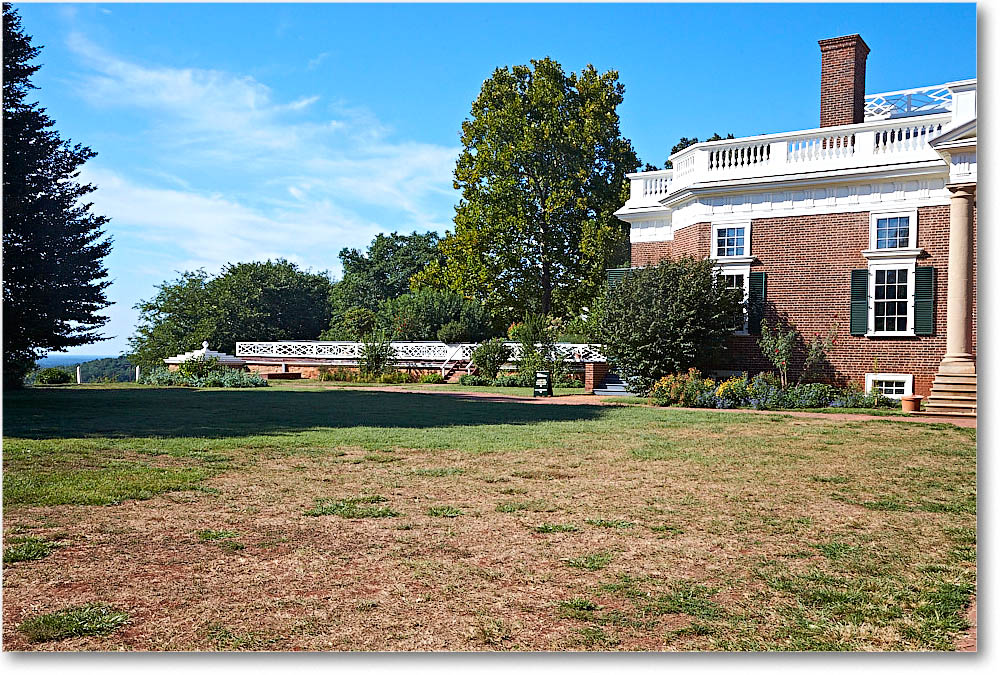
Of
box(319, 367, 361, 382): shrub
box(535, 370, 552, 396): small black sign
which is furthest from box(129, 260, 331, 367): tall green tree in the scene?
box(535, 370, 552, 396): small black sign

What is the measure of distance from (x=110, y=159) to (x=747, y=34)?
5769 mm

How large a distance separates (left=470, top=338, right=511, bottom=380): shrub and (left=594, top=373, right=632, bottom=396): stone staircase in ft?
14.5

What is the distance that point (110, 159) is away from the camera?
747 cm

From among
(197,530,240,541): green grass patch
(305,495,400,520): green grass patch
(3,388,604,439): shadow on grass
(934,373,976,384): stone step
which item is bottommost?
(197,530,240,541): green grass patch

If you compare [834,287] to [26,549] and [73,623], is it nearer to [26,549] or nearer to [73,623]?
[26,549]

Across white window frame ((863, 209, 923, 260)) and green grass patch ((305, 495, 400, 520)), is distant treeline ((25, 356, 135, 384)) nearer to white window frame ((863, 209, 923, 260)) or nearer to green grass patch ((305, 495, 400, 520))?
green grass patch ((305, 495, 400, 520))

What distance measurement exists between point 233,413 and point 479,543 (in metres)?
9.39

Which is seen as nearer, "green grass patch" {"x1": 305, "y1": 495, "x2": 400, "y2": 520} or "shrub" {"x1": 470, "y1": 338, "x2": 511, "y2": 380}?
"green grass patch" {"x1": 305, "y1": 495, "x2": 400, "y2": 520}

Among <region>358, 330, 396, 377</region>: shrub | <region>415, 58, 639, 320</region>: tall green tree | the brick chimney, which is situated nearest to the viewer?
the brick chimney

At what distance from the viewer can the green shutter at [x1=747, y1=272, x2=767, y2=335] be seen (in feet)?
62.8

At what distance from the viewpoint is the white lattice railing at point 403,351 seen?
77.9 feet

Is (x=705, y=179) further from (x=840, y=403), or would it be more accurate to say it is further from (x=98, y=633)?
(x=98, y=633)

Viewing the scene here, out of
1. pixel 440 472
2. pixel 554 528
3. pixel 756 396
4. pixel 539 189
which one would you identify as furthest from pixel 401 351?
pixel 554 528

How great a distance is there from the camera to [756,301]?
63.1ft
